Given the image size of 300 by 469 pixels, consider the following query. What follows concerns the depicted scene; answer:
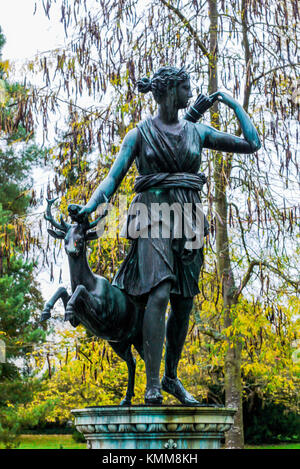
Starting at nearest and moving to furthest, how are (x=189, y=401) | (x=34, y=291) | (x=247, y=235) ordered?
(x=189, y=401), (x=247, y=235), (x=34, y=291)

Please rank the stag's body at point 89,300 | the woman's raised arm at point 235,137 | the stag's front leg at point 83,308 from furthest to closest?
the woman's raised arm at point 235,137 → the stag's body at point 89,300 → the stag's front leg at point 83,308

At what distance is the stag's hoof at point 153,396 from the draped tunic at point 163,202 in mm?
588

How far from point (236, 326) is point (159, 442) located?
20.6 feet

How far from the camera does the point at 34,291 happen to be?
23.5 meters

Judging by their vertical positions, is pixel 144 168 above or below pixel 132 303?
above

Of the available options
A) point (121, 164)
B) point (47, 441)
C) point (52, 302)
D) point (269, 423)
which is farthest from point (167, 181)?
point (47, 441)

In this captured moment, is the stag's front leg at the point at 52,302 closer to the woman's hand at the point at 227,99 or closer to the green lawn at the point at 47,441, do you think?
the woman's hand at the point at 227,99

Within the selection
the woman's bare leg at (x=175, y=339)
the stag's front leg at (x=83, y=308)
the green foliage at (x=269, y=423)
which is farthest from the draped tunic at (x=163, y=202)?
the green foliage at (x=269, y=423)

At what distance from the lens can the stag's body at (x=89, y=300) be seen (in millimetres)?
4023

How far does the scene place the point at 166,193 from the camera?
4.47m

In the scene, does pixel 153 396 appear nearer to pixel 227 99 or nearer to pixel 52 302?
pixel 52 302

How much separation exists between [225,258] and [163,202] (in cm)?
693
